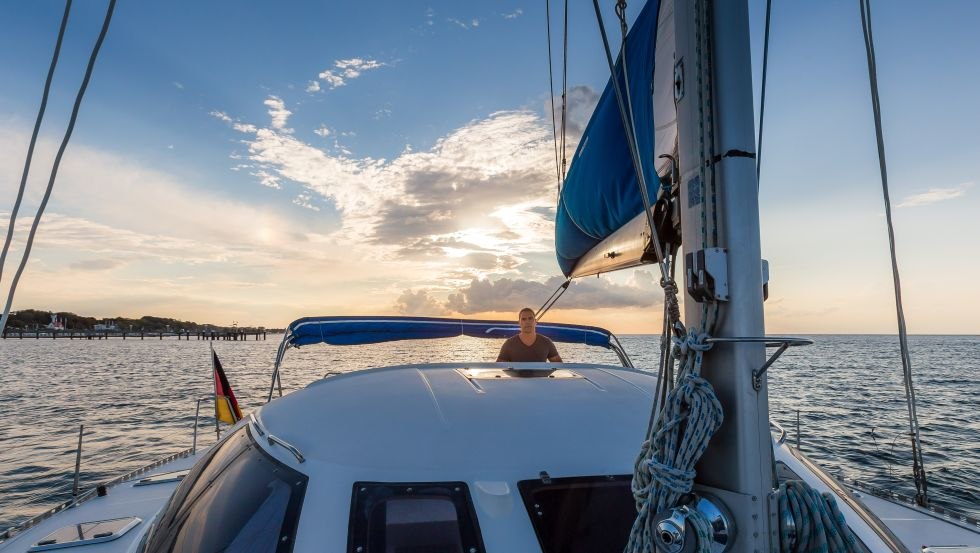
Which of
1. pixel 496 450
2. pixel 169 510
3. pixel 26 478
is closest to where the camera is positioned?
pixel 496 450

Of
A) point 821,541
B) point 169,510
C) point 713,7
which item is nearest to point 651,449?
point 821,541

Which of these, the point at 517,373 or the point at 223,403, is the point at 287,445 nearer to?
the point at 517,373

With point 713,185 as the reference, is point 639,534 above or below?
below

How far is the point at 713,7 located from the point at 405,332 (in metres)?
6.40

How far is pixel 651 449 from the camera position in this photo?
1.67 metres

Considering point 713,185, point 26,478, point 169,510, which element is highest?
point 713,185

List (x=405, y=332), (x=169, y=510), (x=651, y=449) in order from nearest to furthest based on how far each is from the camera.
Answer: (x=651, y=449) < (x=169, y=510) < (x=405, y=332)

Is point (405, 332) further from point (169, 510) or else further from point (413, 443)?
point (413, 443)

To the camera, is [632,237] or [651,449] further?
[632,237]

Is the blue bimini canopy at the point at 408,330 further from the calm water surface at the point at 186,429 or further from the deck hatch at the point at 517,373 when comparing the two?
the deck hatch at the point at 517,373

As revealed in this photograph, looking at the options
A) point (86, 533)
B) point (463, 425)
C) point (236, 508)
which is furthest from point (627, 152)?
point (86, 533)

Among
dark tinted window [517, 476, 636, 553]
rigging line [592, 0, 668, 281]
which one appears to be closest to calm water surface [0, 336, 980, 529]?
dark tinted window [517, 476, 636, 553]

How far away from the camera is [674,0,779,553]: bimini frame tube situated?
156 centimetres

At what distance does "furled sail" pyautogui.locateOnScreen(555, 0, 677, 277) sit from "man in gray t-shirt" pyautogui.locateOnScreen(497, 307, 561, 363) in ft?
3.63
